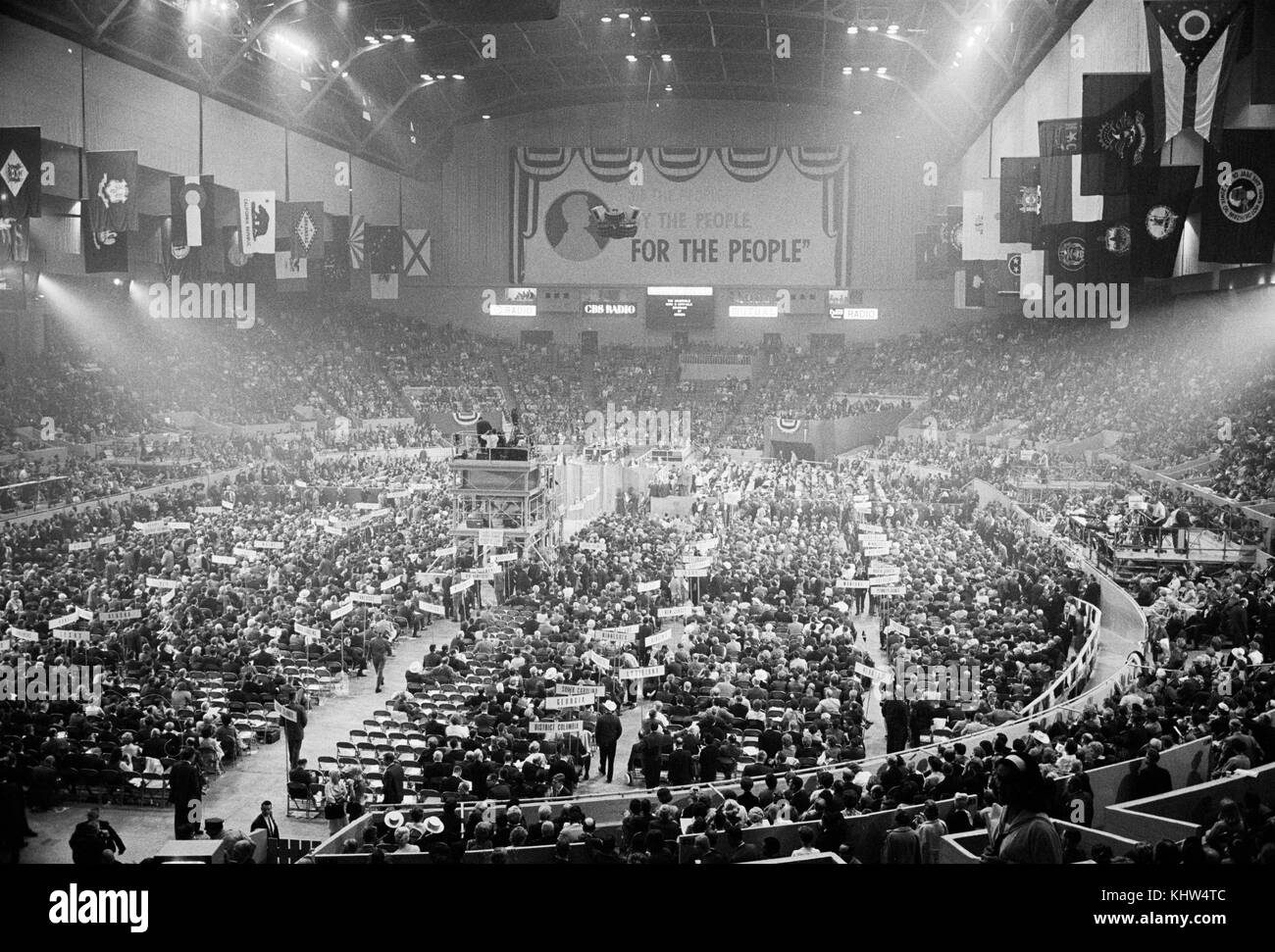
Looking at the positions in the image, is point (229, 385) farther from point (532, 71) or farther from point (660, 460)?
point (532, 71)

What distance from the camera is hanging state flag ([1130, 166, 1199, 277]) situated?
19891mm

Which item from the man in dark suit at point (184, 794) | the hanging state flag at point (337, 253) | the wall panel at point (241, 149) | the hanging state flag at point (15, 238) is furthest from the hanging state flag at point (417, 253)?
the man in dark suit at point (184, 794)

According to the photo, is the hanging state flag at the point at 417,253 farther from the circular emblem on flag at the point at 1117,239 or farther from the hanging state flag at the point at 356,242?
the circular emblem on flag at the point at 1117,239

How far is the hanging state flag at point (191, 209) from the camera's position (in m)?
27.6

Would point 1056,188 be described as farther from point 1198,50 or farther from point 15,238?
point 15,238

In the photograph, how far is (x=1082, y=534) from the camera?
2281 cm

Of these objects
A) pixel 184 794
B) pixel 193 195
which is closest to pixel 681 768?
pixel 184 794

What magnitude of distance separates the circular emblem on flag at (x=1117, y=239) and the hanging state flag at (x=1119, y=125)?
A: 1646 mm

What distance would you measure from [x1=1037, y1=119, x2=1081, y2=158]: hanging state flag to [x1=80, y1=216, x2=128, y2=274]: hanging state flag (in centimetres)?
1934

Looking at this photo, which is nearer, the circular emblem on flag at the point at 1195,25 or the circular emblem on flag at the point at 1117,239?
the circular emblem on flag at the point at 1195,25

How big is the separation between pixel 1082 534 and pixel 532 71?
34.0m
